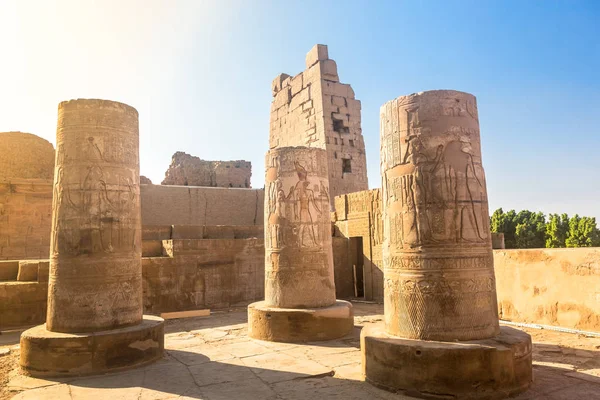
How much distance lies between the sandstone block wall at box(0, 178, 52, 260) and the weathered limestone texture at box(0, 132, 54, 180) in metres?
2.46

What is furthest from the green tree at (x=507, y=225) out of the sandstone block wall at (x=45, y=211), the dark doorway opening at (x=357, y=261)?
the sandstone block wall at (x=45, y=211)

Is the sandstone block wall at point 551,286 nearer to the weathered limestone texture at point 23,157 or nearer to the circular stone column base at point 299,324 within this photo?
the circular stone column base at point 299,324

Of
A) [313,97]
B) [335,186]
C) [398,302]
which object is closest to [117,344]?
[398,302]

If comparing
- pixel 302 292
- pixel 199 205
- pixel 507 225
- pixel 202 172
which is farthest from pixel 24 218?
pixel 507 225

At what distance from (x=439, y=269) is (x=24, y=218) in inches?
456

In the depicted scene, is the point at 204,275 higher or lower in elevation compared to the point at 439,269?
lower

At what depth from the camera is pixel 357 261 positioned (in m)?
11.8

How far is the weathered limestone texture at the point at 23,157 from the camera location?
14102mm

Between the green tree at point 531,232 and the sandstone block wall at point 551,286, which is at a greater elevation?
the green tree at point 531,232

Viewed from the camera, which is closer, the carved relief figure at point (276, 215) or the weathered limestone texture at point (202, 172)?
the carved relief figure at point (276, 215)

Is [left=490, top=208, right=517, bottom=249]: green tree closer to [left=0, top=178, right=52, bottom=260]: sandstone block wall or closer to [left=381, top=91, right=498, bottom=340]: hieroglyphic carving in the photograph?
[left=0, top=178, right=52, bottom=260]: sandstone block wall

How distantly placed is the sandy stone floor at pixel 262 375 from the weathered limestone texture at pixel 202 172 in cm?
996

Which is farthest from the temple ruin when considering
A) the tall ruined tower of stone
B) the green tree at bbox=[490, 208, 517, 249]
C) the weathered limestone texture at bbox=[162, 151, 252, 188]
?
the green tree at bbox=[490, 208, 517, 249]

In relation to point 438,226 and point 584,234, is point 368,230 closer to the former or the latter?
point 438,226
